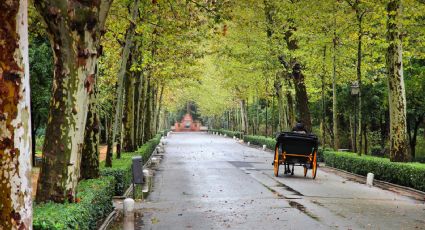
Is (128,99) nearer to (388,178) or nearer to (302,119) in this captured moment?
(302,119)

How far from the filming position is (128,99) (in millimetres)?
26781

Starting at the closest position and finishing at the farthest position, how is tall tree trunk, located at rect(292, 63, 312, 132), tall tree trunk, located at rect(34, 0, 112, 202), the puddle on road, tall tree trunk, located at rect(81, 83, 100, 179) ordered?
tall tree trunk, located at rect(34, 0, 112, 202)
the puddle on road
tall tree trunk, located at rect(81, 83, 100, 179)
tall tree trunk, located at rect(292, 63, 312, 132)

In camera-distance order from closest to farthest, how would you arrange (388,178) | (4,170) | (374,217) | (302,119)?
(4,170) < (374,217) < (388,178) < (302,119)

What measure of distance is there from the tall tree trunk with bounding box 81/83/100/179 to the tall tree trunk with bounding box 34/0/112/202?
15.5 ft

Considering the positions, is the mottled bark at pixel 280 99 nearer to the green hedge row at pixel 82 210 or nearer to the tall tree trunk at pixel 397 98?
the tall tree trunk at pixel 397 98

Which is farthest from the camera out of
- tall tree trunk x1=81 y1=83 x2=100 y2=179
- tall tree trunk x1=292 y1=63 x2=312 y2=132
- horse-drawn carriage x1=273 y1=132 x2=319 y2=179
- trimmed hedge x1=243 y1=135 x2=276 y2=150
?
trimmed hedge x1=243 y1=135 x2=276 y2=150

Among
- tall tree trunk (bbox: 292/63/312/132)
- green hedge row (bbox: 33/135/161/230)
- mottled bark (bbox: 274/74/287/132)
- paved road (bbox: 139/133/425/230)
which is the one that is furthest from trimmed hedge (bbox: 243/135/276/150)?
green hedge row (bbox: 33/135/161/230)

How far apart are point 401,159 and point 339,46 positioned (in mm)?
10734

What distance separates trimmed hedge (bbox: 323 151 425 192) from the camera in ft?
56.9

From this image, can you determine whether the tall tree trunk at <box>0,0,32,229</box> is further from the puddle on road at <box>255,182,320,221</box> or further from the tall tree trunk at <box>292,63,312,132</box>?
the tall tree trunk at <box>292,63,312,132</box>

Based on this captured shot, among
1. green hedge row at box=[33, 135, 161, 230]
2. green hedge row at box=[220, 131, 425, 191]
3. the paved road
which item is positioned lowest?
the paved road

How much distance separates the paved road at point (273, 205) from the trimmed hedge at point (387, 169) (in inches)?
38.8

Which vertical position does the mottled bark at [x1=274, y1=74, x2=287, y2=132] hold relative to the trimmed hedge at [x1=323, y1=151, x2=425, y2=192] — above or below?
above

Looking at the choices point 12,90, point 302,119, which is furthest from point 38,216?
point 302,119
